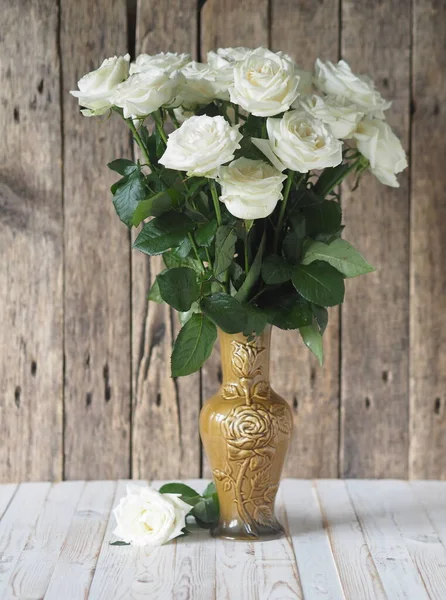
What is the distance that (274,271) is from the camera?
113 centimetres

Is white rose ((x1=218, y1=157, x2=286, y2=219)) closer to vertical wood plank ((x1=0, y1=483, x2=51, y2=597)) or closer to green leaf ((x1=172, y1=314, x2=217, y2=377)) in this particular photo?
green leaf ((x1=172, y1=314, x2=217, y2=377))

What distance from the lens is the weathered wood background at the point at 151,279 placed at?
5.00ft

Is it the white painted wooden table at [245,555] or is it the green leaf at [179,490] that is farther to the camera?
the green leaf at [179,490]

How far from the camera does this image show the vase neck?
1201 mm

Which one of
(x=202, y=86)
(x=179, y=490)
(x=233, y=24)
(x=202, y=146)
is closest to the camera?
(x=202, y=146)

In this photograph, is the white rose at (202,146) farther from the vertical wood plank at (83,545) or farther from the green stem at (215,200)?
the vertical wood plank at (83,545)

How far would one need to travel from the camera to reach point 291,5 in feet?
5.01

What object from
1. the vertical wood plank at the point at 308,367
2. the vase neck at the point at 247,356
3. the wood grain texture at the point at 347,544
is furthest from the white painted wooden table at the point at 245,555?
the vase neck at the point at 247,356

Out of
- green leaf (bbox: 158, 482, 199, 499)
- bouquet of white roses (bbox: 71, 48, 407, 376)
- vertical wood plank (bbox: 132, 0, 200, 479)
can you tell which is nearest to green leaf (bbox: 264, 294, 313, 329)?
bouquet of white roses (bbox: 71, 48, 407, 376)

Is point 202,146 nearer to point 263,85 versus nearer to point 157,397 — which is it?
point 263,85

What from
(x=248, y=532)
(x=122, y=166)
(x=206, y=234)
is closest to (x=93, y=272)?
(x=122, y=166)

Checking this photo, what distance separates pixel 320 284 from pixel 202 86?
1.05 feet

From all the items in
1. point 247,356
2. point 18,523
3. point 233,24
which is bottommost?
point 18,523

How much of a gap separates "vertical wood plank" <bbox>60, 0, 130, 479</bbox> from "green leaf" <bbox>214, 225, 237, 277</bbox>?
0.47 metres
